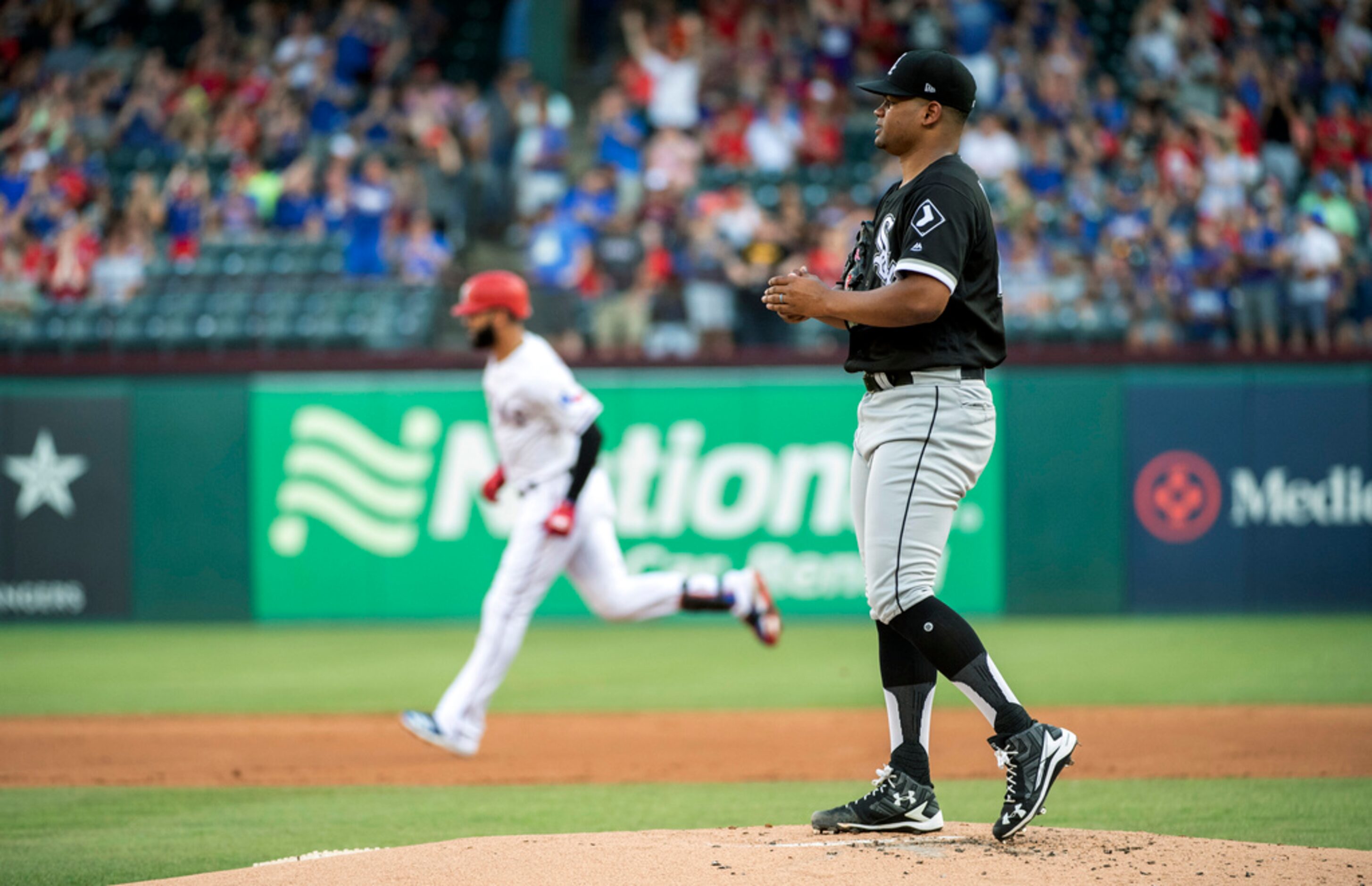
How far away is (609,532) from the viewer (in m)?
6.75

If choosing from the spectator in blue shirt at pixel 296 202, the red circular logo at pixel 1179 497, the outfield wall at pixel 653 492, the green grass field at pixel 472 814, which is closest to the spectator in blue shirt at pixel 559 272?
the outfield wall at pixel 653 492

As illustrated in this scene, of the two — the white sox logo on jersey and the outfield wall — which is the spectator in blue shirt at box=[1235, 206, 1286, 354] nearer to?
the outfield wall

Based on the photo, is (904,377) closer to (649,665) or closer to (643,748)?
(643,748)

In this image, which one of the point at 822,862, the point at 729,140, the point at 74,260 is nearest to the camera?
the point at 822,862

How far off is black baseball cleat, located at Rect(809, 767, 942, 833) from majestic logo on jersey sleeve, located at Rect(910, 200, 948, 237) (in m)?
1.47

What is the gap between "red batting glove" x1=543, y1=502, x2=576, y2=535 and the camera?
6.28 m

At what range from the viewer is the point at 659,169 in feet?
45.8

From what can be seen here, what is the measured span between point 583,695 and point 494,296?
3.02 meters

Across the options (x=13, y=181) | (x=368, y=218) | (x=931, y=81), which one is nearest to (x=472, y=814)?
(x=931, y=81)

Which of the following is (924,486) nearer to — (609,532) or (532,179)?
(609,532)

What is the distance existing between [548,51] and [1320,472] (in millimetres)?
8523

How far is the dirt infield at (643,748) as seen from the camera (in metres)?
6.07

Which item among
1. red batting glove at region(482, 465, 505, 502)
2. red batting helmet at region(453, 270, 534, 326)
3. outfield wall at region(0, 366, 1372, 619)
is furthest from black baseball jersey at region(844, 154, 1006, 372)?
outfield wall at region(0, 366, 1372, 619)

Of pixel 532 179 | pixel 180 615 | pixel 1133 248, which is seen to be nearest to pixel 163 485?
pixel 180 615
